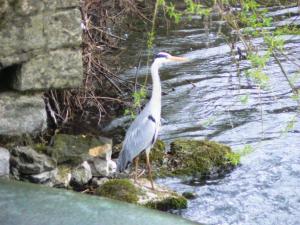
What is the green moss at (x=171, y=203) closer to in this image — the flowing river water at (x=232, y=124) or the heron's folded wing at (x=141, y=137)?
the flowing river water at (x=232, y=124)

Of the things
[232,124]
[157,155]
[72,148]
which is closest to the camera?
[72,148]

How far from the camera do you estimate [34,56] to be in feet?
17.6

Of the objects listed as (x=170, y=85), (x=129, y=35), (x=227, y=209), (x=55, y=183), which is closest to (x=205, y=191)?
(x=227, y=209)

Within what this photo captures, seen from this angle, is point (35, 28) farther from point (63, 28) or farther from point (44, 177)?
point (44, 177)

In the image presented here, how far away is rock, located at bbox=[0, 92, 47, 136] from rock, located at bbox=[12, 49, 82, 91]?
110 mm

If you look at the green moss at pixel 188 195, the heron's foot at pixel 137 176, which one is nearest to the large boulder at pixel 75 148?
A: the heron's foot at pixel 137 176

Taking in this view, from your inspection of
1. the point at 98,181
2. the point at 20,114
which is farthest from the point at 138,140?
the point at 20,114

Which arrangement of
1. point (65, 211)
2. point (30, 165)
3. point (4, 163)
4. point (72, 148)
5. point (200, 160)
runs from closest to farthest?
point (65, 211), point (4, 163), point (30, 165), point (72, 148), point (200, 160)

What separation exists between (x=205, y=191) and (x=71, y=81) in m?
1.43

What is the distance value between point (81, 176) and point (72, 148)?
0.92ft

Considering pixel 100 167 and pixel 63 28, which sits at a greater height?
pixel 63 28

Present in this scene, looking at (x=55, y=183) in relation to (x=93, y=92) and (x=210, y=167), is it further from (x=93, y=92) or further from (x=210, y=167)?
(x=93, y=92)

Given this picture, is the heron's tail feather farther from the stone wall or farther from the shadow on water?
the shadow on water

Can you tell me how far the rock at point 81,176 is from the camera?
5551 millimetres
